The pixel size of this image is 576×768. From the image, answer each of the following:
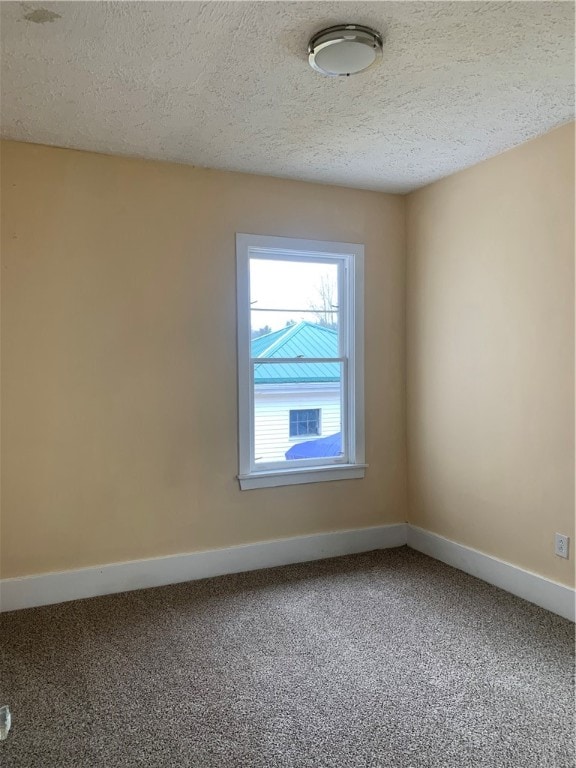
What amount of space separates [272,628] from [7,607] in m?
1.45

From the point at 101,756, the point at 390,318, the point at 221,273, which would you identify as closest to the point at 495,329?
the point at 390,318

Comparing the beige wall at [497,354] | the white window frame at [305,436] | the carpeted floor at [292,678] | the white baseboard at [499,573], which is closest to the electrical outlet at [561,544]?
the beige wall at [497,354]

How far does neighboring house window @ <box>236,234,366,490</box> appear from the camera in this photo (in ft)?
11.6

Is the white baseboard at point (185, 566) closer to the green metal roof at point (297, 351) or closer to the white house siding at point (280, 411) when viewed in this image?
the white house siding at point (280, 411)

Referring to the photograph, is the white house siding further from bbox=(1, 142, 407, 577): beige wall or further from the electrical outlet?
the electrical outlet

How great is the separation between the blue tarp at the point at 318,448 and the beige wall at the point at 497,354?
0.57m

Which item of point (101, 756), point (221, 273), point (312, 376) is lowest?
point (101, 756)

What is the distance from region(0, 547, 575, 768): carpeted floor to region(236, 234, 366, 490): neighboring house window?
0.81 m

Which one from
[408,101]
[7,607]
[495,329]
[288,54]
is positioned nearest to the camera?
[288,54]

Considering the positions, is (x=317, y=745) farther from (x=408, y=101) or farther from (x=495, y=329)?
(x=408, y=101)

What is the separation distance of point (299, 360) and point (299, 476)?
773 mm

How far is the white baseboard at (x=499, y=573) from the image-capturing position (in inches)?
112

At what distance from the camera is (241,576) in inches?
135

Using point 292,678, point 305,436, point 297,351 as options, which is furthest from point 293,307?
point 292,678
